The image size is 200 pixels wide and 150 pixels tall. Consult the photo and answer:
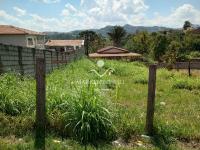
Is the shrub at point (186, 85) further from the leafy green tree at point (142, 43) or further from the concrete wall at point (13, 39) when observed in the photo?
the leafy green tree at point (142, 43)

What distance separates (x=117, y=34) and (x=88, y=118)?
8721 centimetres

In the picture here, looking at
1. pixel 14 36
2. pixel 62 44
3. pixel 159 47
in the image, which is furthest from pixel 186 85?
pixel 62 44

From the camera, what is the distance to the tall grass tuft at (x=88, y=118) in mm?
6074

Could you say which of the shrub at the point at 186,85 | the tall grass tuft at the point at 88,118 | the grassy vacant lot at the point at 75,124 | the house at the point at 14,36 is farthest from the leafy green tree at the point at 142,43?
the tall grass tuft at the point at 88,118

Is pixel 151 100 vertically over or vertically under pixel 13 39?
under

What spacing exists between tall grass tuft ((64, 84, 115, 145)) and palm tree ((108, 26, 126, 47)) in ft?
278

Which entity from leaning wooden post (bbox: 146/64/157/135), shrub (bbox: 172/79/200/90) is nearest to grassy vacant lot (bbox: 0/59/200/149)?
leaning wooden post (bbox: 146/64/157/135)

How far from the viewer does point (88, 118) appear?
617 cm

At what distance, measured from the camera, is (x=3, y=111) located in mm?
6816

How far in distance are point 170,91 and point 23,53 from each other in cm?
567

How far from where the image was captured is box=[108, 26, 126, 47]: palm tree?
91.0 m

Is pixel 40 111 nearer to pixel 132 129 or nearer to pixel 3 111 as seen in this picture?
pixel 3 111

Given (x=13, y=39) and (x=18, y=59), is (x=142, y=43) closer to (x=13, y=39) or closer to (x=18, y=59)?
(x=13, y=39)

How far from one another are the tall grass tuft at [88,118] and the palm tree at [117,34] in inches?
3334
